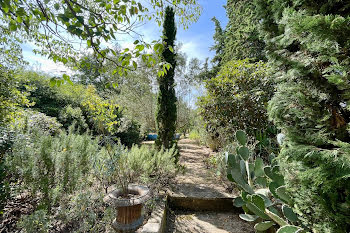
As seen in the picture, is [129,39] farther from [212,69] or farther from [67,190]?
[212,69]

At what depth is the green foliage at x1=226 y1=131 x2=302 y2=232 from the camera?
175 cm

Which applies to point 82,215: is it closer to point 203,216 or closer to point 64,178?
point 64,178

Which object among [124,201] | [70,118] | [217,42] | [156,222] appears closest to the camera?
[124,201]

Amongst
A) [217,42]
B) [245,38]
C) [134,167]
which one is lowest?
[134,167]

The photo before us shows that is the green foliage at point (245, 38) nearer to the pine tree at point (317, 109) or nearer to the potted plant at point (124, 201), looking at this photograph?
the pine tree at point (317, 109)

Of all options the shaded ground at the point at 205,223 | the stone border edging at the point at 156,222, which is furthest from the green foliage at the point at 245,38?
the stone border edging at the point at 156,222

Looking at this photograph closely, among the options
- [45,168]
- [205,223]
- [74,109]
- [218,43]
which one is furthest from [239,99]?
[218,43]

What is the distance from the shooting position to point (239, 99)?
4.55 metres

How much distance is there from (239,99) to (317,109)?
330 cm

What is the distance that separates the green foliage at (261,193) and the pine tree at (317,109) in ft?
0.93

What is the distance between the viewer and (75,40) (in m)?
1.86

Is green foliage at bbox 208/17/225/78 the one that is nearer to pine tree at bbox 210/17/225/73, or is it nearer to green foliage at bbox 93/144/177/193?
pine tree at bbox 210/17/225/73

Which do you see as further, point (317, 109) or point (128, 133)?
point (128, 133)

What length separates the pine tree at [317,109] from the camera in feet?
3.62
